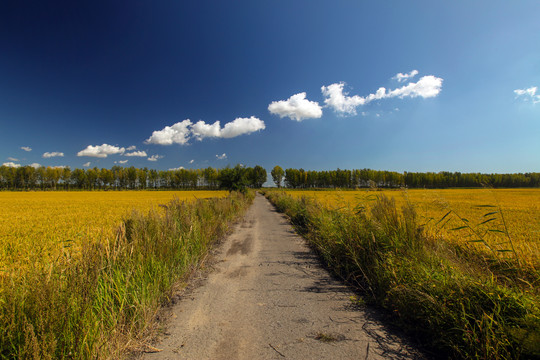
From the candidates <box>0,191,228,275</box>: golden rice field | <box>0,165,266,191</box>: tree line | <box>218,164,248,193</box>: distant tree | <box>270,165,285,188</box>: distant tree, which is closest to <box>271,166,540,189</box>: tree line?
<box>270,165,285,188</box>: distant tree

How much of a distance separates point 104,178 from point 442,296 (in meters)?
135

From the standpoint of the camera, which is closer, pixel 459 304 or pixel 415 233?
pixel 459 304

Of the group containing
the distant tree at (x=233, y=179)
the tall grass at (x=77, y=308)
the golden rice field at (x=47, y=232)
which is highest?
the distant tree at (x=233, y=179)

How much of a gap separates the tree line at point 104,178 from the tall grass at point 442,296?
80.1m

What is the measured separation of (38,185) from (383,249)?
146 meters

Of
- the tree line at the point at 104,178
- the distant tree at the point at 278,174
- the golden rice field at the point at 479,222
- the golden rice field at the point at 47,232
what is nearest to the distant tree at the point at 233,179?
the golden rice field at the point at 47,232

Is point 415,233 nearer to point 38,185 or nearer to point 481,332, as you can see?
point 481,332

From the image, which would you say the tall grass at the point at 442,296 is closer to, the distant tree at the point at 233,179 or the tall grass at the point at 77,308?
the tall grass at the point at 77,308

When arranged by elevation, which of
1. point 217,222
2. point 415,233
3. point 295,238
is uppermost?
point 415,233

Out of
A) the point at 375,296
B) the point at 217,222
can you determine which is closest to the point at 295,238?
the point at 217,222

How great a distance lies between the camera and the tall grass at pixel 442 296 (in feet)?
6.54

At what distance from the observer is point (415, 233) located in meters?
4.08

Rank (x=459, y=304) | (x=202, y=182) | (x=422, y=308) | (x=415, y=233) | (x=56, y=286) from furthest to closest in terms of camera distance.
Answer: (x=202, y=182)
(x=415, y=233)
(x=422, y=308)
(x=459, y=304)
(x=56, y=286)

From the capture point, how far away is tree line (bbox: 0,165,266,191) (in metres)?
93.8
